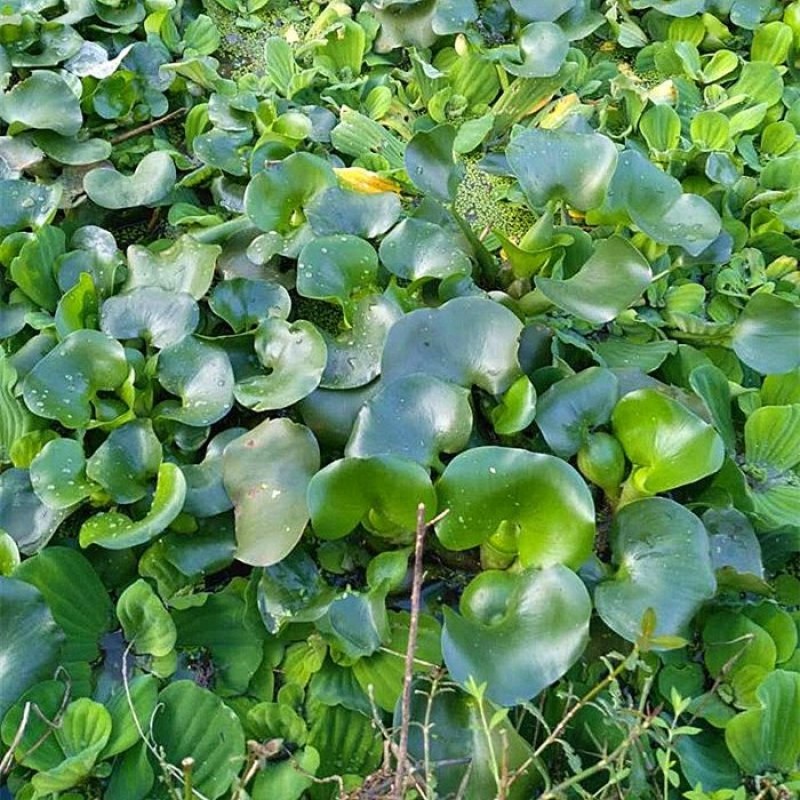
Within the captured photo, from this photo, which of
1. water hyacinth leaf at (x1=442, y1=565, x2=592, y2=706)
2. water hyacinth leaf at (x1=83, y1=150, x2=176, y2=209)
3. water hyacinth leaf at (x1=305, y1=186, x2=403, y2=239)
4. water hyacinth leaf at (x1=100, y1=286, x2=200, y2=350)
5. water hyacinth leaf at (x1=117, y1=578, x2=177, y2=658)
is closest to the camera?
water hyacinth leaf at (x1=442, y1=565, x2=592, y2=706)

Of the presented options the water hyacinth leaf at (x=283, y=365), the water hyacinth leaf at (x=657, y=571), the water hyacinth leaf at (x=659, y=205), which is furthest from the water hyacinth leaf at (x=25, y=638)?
the water hyacinth leaf at (x=659, y=205)

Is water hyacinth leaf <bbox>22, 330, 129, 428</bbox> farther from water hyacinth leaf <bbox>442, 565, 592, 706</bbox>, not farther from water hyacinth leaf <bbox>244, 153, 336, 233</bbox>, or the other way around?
water hyacinth leaf <bbox>442, 565, 592, 706</bbox>

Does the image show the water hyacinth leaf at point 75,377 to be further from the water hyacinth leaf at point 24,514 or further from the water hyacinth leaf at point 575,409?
the water hyacinth leaf at point 575,409

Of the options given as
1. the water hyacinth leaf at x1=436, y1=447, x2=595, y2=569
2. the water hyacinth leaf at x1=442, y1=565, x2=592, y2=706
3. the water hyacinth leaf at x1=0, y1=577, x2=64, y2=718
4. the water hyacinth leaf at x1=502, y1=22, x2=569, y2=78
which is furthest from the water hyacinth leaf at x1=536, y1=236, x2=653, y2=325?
the water hyacinth leaf at x1=0, y1=577, x2=64, y2=718

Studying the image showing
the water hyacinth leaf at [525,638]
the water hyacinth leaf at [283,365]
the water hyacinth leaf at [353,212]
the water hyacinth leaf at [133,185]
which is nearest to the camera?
the water hyacinth leaf at [525,638]

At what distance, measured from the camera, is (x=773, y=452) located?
133cm

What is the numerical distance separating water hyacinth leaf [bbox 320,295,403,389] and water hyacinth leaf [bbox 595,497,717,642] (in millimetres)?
386

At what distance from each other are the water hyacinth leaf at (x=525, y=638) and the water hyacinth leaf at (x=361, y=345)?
358 mm

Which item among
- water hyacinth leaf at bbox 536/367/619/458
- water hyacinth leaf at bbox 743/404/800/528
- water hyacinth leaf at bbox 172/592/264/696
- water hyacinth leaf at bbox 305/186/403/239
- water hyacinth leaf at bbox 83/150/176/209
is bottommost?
water hyacinth leaf at bbox 172/592/264/696

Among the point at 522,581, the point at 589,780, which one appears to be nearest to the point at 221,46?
the point at 522,581

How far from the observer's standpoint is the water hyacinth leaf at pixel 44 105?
1569 mm

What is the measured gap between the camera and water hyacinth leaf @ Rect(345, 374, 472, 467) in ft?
3.63

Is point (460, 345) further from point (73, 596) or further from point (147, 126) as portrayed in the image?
point (147, 126)

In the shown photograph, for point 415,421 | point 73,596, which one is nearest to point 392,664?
point 415,421
